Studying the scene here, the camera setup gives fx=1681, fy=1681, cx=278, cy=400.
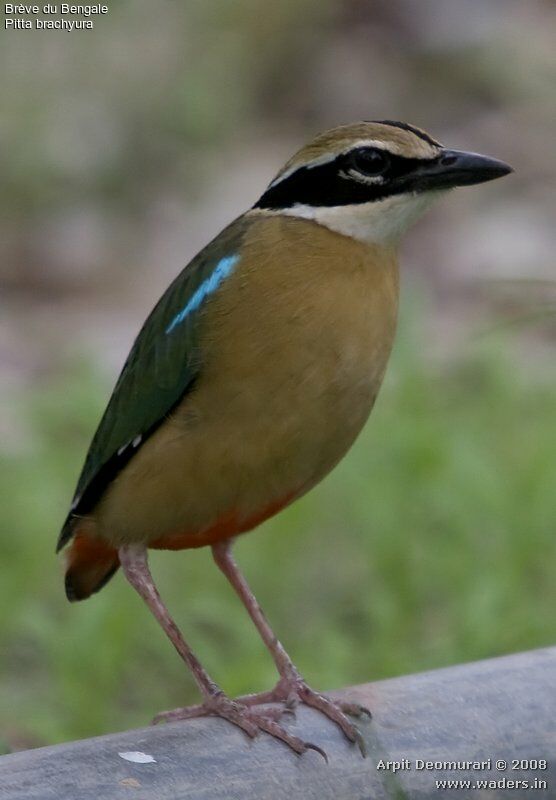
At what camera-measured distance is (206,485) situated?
416cm

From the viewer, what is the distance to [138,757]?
332 cm

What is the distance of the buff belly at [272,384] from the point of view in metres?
4.02

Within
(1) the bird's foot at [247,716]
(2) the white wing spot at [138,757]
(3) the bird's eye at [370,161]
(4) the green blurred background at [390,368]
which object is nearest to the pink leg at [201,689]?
(1) the bird's foot at [247,716]

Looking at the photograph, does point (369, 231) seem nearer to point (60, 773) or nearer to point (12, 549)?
point (60, 773)

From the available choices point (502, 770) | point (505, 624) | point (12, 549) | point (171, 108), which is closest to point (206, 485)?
point (502, 770)

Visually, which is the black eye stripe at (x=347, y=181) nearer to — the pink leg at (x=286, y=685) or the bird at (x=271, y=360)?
the bird at (x=271, y=360)

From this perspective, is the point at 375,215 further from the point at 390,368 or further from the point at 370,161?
the point at 390,368

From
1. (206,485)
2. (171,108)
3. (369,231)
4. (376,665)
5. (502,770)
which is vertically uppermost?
(171,108)

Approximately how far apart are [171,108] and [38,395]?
312 centimetres

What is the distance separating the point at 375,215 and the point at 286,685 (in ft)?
3.97

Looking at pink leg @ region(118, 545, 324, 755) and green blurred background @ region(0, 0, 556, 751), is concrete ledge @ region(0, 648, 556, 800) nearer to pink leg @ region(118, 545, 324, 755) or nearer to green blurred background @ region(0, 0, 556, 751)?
pink leg @ region(118, 545, 324, 755)

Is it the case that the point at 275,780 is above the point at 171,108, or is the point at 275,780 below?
below

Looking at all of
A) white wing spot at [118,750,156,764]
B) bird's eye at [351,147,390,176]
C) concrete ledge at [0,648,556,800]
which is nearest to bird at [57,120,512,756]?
bird's eye at [351,147,390,176]

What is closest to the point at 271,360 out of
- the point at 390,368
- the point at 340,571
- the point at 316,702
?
the point at 316,702
